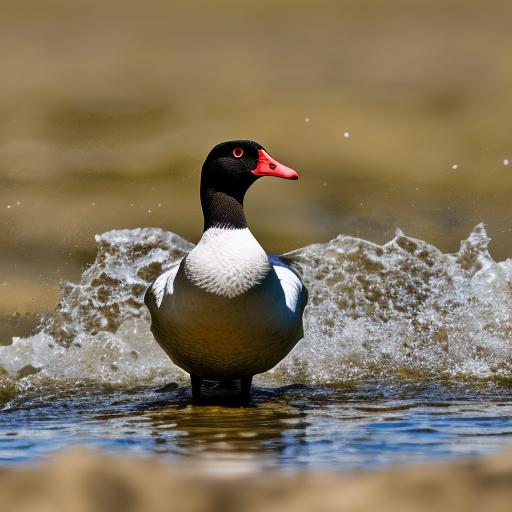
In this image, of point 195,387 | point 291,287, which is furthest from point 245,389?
point 291,287

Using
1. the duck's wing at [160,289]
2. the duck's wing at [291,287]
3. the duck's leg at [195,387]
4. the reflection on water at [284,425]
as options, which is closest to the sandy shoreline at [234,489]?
the reflection on water at [284,425]

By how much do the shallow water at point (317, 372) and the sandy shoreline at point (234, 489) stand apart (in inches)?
84.3

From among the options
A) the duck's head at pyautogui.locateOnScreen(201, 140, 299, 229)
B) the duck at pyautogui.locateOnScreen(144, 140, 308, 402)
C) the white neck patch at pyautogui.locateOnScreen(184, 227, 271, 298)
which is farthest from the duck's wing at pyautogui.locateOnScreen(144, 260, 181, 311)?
the duck's head at pyautogui.locateOnScreen(201, 140, 299, 229)

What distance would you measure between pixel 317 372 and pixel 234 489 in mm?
5700

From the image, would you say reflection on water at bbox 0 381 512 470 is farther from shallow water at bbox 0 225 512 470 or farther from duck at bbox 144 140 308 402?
duck at bbox 144 140 308 402

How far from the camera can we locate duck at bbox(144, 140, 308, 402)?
582 cm

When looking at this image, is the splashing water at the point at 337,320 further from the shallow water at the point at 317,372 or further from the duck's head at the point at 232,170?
the duck's head at the point at 232,170

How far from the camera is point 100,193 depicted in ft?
32.9

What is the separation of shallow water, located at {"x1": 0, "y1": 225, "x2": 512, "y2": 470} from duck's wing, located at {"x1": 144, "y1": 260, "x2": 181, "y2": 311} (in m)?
0.58

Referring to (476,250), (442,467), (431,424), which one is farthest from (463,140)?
(442,467)

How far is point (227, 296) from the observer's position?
5.79 m

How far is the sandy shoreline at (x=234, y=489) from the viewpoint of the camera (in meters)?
1.75

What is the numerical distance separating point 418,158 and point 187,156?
2.09m

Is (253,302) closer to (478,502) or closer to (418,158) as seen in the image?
(478,502)
